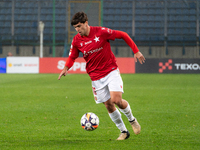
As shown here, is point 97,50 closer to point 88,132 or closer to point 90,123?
point 90,123

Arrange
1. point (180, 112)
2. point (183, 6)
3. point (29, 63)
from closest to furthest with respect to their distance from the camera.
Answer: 1. point (180, 112)
2. point (29, 63)
3. point (183, 6)

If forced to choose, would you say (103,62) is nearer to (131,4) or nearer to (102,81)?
(102,81)

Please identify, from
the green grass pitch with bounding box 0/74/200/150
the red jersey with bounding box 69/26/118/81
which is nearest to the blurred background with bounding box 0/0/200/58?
the green grass pitch with bounding box 0/74/200/150

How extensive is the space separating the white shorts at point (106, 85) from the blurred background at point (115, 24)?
75.3ft

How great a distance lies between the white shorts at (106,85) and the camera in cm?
442

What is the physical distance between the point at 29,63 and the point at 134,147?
2030 cm

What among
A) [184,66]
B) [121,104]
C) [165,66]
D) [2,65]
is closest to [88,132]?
[121,104]

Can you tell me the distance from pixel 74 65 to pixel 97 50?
1881 centimetres

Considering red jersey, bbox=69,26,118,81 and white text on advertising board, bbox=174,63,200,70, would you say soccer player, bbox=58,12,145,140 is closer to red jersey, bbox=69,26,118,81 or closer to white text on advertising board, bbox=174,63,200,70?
red jersey, bbox=69,26,118,81

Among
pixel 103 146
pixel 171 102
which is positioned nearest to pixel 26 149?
pixel 103 146

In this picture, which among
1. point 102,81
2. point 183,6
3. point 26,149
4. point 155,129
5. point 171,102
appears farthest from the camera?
point 183,6

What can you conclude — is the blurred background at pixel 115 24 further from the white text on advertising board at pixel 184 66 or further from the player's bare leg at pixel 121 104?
the player's bare leg at pixel 121 104

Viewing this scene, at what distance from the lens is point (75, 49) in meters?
4.73

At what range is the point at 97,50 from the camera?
14.7ft
